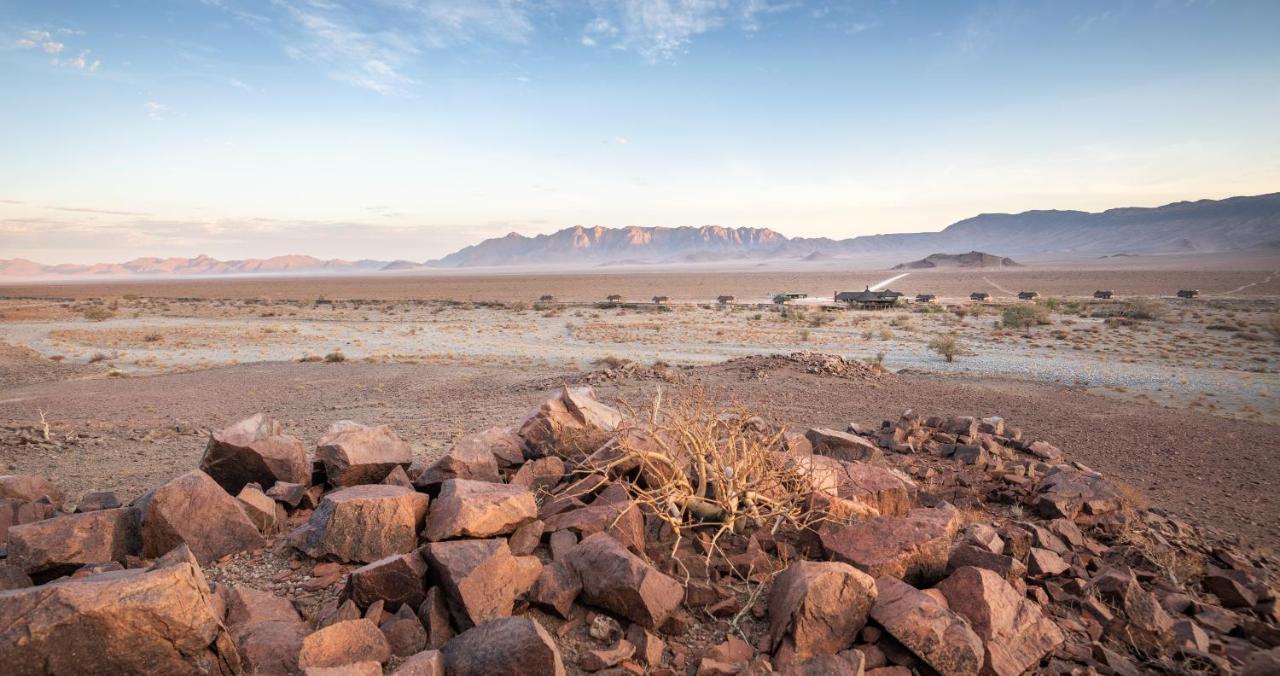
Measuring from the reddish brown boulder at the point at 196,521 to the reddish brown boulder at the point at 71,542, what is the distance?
0.52 ft

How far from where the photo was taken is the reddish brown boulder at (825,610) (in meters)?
3.83

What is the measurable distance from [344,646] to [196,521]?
229 cm

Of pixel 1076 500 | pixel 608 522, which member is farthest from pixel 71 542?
pixel 1076 500

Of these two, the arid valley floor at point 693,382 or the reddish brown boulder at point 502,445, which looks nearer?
the reddish brown boulder at point 502,445

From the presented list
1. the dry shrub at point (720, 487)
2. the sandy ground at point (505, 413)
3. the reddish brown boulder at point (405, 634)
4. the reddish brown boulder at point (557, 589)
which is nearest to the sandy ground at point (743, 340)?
the sandy ground at point (505, 413)

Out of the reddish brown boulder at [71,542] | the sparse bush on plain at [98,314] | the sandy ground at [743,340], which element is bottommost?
the sandy ground at [743,340]

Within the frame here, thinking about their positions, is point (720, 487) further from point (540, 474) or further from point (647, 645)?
point (540, 474)

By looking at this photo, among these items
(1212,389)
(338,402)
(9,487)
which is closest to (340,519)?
(9,487)

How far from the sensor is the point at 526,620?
11.6 feet

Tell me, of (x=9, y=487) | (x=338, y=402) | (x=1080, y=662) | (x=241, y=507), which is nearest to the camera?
(x=1080, y=662)

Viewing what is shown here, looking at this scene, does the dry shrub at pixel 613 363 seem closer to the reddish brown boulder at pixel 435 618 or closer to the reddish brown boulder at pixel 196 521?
the reddish brown boulder at pixel 196 521

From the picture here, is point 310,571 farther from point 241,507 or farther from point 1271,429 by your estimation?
point 1271,429

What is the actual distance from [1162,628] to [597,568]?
3798mm

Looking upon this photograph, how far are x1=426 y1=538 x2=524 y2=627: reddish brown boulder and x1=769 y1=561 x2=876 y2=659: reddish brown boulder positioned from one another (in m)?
1.74
